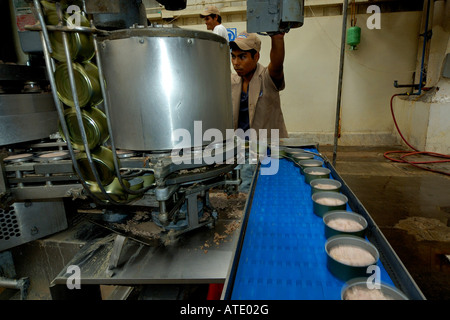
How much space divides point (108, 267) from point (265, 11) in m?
1.25

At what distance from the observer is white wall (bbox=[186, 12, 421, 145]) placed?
5449 millimetres

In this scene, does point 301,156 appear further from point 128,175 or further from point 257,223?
point 128,175

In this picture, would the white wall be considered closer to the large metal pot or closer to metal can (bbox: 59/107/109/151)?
the large metal pot

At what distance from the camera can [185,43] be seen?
0.96 metres

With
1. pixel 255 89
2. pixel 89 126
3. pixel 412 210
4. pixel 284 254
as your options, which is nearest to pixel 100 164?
pixel 89 126

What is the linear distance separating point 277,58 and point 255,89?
37cm

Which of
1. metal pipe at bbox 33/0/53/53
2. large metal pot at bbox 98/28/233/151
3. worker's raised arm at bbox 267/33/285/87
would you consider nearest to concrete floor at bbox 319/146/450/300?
worker's raised arm at bbox 267/33/285/87

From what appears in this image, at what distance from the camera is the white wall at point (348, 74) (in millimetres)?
5449

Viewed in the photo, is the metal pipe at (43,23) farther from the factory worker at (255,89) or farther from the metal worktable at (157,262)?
the factory worker at (255,89)

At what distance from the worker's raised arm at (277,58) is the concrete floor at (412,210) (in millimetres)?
1650

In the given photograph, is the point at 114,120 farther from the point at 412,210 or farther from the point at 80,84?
the point at 412,210

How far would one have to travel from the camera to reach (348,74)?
5.68 meters

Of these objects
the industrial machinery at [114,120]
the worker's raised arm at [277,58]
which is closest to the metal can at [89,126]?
the industrial machinery at [114,120]
